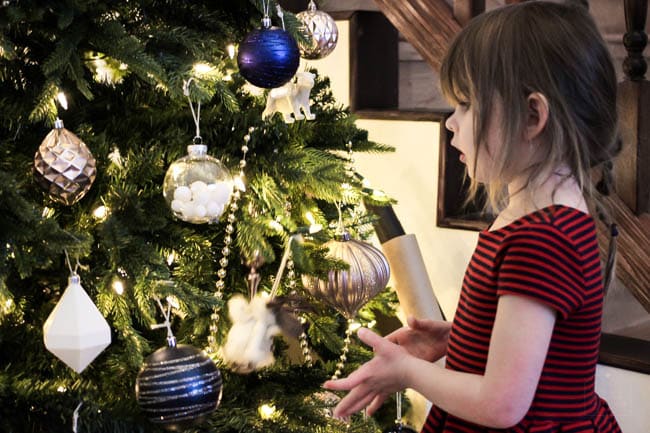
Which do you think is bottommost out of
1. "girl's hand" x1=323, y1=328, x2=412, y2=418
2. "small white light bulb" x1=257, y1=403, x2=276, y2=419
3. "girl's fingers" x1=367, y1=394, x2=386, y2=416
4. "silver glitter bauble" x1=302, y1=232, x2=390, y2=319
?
"small white light bulb" x1=257, y1=403, x2=276, y2=419

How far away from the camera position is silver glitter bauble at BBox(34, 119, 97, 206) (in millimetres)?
941

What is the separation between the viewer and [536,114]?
946 millimetres

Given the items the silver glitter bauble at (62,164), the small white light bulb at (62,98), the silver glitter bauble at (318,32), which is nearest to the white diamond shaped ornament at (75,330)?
the silver glitter bauble at (62,164)

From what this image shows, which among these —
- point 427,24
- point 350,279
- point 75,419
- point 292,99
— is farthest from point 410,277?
point 75,419

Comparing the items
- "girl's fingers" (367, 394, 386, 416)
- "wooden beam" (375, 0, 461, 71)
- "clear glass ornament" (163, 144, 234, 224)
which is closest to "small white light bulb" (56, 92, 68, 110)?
"clear glass ornament" (163, 144, 234, 224)

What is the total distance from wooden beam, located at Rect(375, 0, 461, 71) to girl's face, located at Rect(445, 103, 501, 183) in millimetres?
720

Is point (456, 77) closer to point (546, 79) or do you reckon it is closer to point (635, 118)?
point (546, 79)

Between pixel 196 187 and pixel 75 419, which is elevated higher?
pixel 196 187

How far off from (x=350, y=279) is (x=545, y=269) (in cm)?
35

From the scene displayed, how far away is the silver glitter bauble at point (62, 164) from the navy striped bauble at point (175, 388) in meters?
0.21

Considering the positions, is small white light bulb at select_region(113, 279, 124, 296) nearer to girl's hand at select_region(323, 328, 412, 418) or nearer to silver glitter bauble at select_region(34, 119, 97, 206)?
silver glitter bauble at select_region(34, 119, 97, 206)

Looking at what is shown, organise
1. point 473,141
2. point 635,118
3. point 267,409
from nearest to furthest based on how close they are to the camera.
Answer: point 473,141, point 267,409, point 635,118

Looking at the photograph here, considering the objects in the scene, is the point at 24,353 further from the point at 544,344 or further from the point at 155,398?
the point at 544,344

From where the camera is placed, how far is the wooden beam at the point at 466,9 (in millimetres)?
1662
